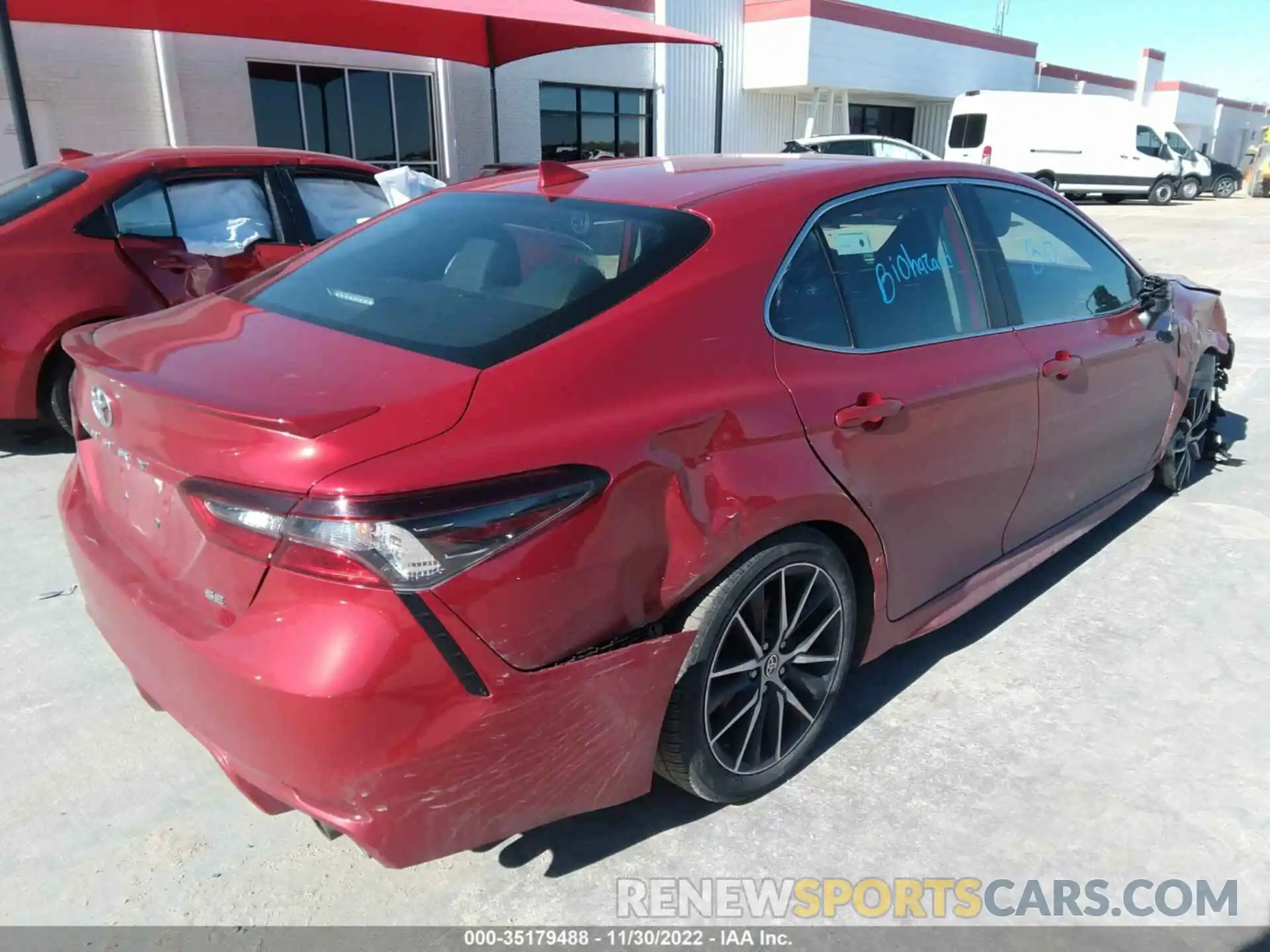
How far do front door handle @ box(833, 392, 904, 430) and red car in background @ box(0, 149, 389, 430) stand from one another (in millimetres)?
4301

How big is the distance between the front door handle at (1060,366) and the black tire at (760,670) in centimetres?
120

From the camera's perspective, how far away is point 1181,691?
313 centimetres

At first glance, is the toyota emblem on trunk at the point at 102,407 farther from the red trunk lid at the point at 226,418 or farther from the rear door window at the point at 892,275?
the rear door window at the point at 892,275

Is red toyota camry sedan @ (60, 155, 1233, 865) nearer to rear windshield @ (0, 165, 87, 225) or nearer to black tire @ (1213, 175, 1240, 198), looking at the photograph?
rear windshield @ (0, 165, 87, 225)

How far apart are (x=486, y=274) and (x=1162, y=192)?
31.3m

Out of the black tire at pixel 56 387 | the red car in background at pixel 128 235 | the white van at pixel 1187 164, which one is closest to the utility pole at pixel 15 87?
the red car in background at pixel 128 235

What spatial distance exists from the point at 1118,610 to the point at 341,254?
317cm

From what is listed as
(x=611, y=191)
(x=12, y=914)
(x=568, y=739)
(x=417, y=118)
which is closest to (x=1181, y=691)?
(x=568, y=739)

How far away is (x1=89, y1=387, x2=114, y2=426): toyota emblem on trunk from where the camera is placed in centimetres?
218

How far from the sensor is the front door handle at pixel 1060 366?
10.6 ft

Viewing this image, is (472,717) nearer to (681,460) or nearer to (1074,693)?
(681,460)

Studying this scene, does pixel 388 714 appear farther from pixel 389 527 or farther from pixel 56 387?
pixel 56 387

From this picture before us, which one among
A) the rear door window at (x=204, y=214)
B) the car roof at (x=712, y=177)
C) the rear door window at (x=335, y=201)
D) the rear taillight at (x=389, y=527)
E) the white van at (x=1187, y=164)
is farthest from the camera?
the white van at (x=1187, y=164)

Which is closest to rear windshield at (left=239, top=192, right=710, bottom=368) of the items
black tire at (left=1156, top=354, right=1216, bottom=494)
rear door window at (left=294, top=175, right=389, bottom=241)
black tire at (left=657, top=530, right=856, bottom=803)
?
black tire at (left=657, top=530, right=856, bottom=803)
